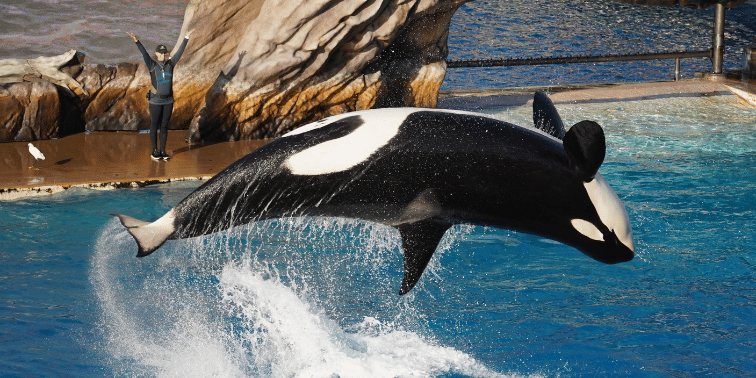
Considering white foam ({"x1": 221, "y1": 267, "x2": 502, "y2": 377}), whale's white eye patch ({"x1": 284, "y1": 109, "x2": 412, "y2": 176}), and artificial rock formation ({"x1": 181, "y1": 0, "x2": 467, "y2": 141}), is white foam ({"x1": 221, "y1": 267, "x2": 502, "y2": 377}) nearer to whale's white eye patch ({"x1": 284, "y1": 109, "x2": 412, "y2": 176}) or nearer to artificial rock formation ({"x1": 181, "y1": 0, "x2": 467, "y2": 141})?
whale's white eye patch ({"x1": 284, "y1": 109, "x2": 412, "y2": 176})

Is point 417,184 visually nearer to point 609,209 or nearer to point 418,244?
point 418,244

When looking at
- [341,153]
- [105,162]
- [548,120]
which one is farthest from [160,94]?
[548,120]

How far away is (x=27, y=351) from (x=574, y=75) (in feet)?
58.6

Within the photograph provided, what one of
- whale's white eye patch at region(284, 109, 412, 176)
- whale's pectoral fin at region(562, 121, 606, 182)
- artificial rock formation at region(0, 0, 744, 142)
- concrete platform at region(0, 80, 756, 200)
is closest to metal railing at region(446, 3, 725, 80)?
concrete platform at region(0, 80, 756, 200)

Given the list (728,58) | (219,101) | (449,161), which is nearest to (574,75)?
(728,58)

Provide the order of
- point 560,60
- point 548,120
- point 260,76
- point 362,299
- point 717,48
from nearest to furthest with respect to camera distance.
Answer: point 548,120, point 362,299, point 260,76, point 560,60, point 717,48

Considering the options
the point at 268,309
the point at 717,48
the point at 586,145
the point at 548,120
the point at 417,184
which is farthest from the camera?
Answer: the point at 717,48

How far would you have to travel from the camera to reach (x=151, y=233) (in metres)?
3.88

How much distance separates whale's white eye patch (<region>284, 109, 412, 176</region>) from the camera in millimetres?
3850

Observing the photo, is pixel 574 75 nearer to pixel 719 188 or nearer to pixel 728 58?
pixel 728 58

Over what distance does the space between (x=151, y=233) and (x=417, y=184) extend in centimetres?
145

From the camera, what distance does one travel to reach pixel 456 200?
12.7 ft

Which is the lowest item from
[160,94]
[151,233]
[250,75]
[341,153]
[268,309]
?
[268,309]

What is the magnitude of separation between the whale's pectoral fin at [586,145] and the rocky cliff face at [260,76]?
7175 millimetres
